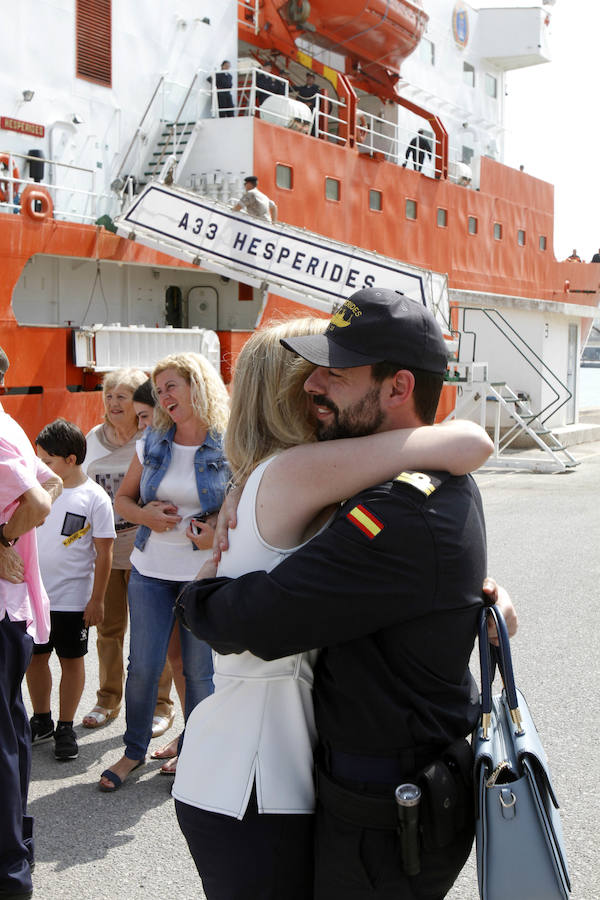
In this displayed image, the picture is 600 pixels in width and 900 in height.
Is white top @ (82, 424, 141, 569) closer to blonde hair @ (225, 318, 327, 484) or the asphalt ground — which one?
the asphalt ground

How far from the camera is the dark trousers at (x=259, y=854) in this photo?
170cm

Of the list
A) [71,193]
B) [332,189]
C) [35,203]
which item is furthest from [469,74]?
[35,203]

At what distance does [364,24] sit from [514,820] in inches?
685

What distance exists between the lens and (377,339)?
1667 millimetres

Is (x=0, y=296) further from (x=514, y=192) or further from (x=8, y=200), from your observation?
(x=514, y=192)

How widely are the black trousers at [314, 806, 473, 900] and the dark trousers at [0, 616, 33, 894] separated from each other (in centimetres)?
146

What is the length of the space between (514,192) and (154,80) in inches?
401

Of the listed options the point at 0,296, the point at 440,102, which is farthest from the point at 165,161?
the point at 440,102

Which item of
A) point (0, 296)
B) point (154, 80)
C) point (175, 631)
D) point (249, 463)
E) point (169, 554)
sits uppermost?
point (154, 80)

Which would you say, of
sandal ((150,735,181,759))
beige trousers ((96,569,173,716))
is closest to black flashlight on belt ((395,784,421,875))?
sandal ((150,735,181,759))

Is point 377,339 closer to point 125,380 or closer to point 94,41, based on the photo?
point 125,380

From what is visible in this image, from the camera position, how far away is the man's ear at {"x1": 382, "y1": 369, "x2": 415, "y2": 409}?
169 centimetres

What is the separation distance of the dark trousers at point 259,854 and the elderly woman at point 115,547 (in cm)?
269

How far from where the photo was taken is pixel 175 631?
4062 millimetres
